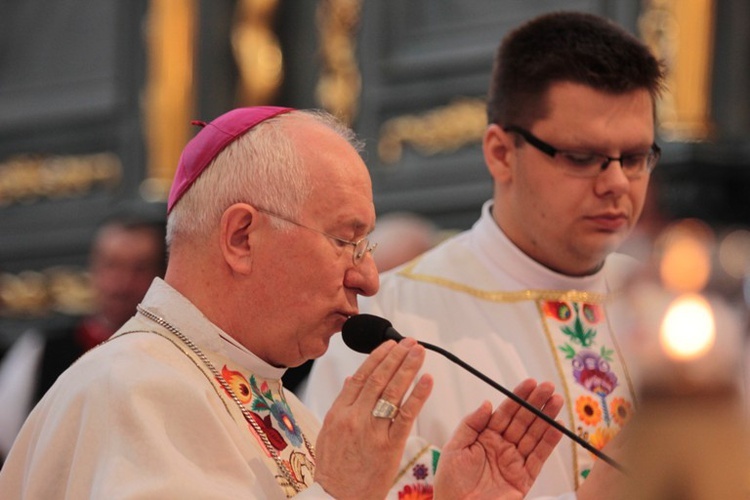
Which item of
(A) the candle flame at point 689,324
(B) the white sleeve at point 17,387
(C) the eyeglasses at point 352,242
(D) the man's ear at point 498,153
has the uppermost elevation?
(A) the candle flame at point 689,324

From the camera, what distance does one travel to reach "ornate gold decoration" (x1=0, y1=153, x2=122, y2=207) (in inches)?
335

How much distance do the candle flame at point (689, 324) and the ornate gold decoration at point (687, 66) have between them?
4.90 metres

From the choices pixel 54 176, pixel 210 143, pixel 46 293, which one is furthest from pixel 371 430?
pixel 54 176

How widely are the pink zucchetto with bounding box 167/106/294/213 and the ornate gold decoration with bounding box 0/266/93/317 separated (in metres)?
5.83

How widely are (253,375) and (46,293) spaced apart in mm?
6125

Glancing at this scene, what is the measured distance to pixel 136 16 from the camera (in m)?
8.38

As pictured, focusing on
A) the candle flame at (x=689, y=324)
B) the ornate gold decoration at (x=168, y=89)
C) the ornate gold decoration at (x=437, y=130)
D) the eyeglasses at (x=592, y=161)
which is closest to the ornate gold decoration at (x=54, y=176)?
the ornate gold decoration at (x=168, y=89)

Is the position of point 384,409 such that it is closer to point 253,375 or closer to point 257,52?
point 253,375

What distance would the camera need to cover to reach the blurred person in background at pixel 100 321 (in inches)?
218

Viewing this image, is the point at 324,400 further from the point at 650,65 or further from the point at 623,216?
the point at 650,65

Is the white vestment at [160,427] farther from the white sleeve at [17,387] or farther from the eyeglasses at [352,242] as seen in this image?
the white sleeve at [17,387]

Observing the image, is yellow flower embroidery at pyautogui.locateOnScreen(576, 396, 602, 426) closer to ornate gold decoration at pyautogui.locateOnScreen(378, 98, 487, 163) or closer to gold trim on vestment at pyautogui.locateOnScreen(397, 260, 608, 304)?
gold trim on vestment at pyautogui.locateOnScreen(397, 260, 608, 304)

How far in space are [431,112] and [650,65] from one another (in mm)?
3731

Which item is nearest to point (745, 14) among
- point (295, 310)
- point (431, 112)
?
point (431, 112)
